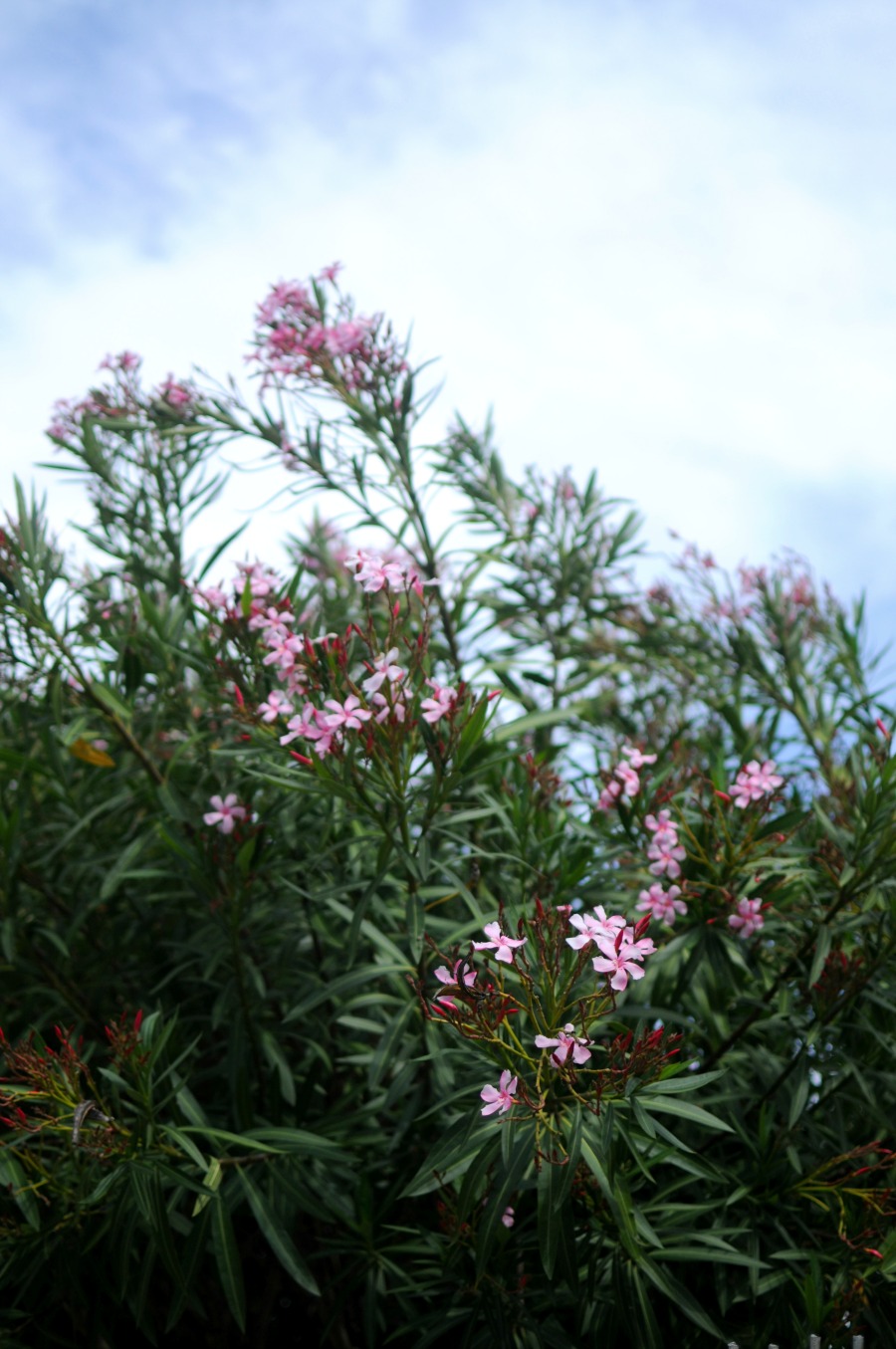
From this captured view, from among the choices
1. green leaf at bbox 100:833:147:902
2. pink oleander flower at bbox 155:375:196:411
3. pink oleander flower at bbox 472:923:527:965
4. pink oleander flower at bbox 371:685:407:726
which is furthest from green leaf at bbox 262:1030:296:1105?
pink oleander flower at bbox 155:375:196:411

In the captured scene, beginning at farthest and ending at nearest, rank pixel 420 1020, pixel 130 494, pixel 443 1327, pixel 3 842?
pixel 130 494 < pixel 3 842 < pixel 420 1020 < pixel 443 1327

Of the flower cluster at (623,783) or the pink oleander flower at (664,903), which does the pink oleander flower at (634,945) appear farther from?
the flower cluster at (623,783)

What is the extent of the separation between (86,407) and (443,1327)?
2.15 metres

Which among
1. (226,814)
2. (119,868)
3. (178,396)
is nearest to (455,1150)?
(226,814)

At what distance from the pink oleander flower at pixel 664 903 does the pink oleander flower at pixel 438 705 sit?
18.4 inches

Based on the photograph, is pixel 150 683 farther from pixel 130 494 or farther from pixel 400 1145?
pixel 400 1145

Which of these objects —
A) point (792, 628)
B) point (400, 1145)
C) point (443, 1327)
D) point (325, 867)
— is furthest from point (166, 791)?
point (792, 628)

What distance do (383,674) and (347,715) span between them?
0.08 metres

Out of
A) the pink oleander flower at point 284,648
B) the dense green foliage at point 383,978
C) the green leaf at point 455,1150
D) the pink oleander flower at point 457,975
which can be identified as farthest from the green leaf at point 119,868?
the pink oleander flower at point 457,975

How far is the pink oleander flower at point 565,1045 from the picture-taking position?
134cm

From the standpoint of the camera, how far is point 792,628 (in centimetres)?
342

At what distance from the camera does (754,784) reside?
6.40ft

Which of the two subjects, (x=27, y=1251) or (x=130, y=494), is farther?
(x=130, y=494)

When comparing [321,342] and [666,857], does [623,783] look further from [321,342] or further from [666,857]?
[321,342]
